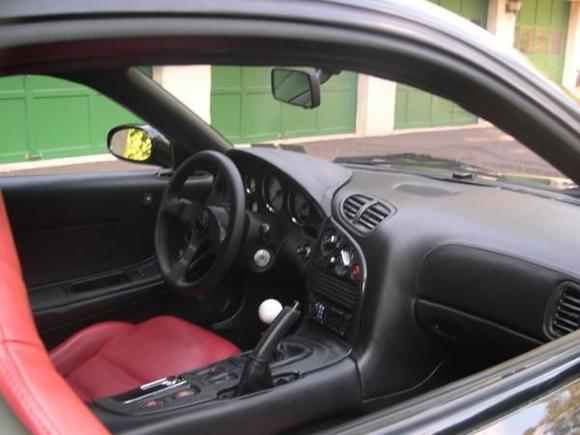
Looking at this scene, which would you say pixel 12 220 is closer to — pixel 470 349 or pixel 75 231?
pixel 75 231

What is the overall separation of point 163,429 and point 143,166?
6.16ft

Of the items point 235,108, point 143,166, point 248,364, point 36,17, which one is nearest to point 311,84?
point 248,364

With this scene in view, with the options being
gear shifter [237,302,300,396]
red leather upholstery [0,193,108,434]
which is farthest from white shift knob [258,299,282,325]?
red leather upholstery [0,193,108,434]

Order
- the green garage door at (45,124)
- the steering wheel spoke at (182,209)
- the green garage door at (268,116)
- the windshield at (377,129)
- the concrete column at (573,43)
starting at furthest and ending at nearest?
the concrete column at (573,43) < the green garage door at (45,124) < the green garage door at (268,116) < the steering wheel spoke at (182,209) < the windshield at (377,129)

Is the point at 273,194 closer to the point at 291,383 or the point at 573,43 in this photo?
the point at 291,383

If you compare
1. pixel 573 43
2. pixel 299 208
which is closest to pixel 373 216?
pixel 299 208

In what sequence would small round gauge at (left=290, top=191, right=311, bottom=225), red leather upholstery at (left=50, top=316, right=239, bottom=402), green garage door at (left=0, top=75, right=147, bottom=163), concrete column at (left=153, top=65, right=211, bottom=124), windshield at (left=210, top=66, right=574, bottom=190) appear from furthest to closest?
green garage door at (left=0, top=75, right=147, bottom=163) → small round gauge at (left=290, top=191, right=311, bottom=225) → red leather upholstery at (left=50, top=316, right=239, bottom=402) → windshield at (left=210, top=66, right=574, bottom=190) → concrete column at (left=153, top=65, right=211, bottom=124)

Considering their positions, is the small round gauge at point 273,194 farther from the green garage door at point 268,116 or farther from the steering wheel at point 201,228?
the green garage door at point 268,116

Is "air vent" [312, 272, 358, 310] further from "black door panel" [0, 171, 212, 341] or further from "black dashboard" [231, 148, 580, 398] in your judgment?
"black door panel" [0, 171, 212, 341]

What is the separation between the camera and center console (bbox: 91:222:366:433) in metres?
2.03

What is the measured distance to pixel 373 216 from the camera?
2.57 metres

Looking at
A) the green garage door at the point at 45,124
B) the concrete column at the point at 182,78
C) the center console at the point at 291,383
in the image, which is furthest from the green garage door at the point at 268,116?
the center console at the point at 291,383

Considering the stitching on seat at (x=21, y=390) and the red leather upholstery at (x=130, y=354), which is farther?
the red leather upholstery at (x=130, y=354)

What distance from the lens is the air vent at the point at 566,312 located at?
2035 millimetres
